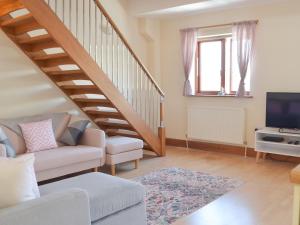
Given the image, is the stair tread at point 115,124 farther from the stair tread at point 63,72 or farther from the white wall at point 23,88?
the stair tread at point 63,72

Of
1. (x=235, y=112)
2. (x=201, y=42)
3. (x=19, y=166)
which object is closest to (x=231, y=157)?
(x=235, y=112)

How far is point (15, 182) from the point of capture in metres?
1.87

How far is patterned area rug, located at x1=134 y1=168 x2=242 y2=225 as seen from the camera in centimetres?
323

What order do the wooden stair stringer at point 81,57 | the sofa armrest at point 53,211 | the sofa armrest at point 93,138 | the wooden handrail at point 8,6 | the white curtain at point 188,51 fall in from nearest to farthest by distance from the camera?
the sofa armrest at point 53,211, the wooden stair stringer at point 81,57, the wooden handrail at point 8,6, the sofa armrest at point 93,138, the white curtain at point 188,51

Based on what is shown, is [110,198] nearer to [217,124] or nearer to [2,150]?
[2,150]

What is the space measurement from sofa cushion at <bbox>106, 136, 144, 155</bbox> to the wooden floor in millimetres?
334

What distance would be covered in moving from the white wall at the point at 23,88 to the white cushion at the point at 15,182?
108 inches

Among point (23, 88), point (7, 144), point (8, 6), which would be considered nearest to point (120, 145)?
point (7, 144)

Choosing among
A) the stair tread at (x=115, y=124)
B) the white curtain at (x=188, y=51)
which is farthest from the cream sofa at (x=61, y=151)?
the white curtain at (x=188, y=51)

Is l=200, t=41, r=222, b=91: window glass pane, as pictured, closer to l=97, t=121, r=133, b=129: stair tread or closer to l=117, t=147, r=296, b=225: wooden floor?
l=117, t=147, r=296, b=225: wooden floor

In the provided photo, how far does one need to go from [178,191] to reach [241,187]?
77 centimetres

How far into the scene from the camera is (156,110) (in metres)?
6.43

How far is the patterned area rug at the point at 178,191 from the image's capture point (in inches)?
127

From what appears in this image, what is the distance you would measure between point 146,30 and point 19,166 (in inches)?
187
